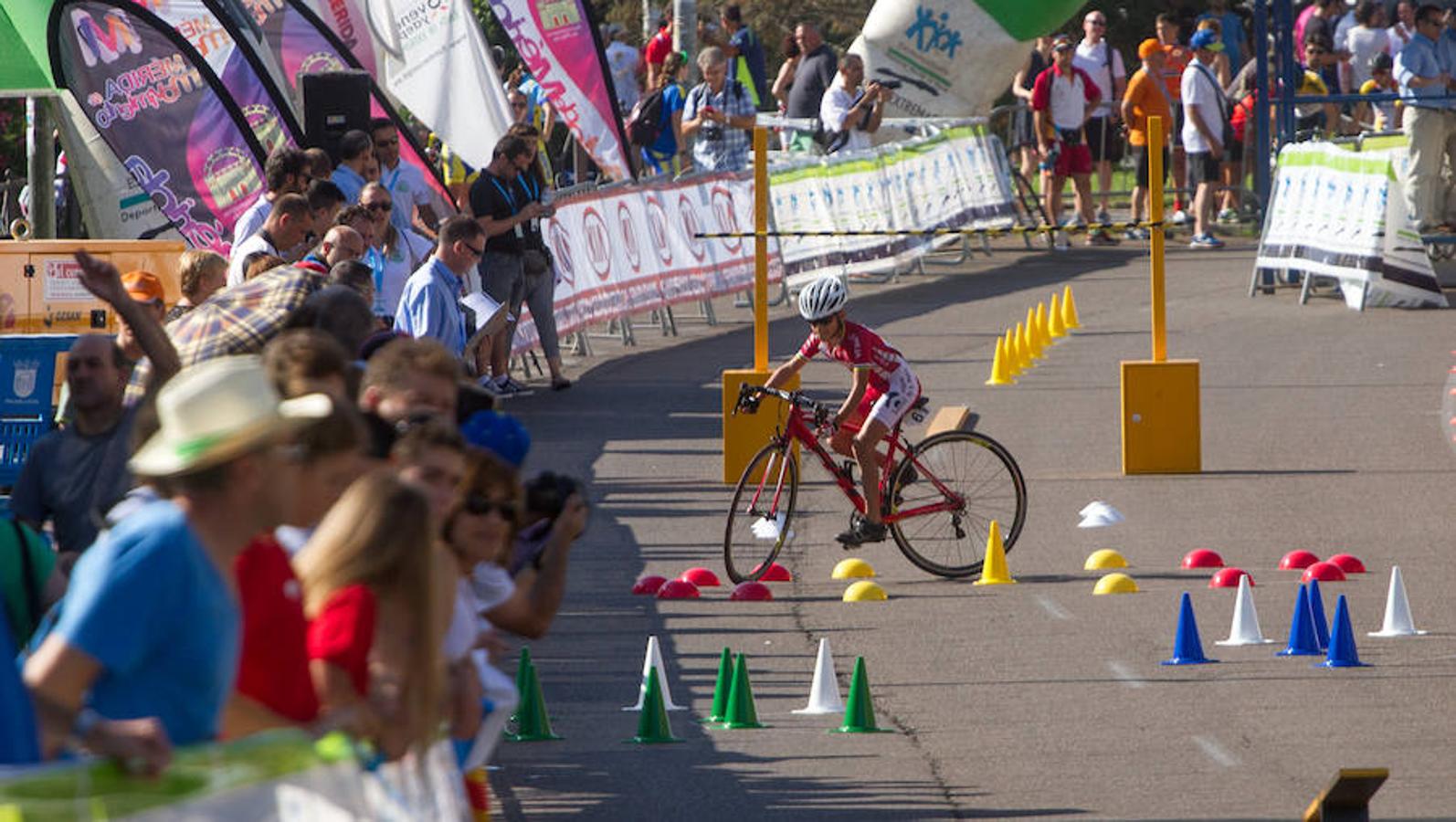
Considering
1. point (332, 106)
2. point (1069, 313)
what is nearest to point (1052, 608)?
point (332, 106)

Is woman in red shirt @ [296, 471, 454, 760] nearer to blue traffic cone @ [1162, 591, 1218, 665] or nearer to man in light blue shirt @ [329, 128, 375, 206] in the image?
blue traffic cone @ [1162, 591, 1218, 665]

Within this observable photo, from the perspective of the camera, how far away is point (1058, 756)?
9156 mm

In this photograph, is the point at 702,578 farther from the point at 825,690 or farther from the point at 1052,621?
the point at 825,690

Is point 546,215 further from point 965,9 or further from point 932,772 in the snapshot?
point 965,9

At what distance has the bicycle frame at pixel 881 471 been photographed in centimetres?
1327

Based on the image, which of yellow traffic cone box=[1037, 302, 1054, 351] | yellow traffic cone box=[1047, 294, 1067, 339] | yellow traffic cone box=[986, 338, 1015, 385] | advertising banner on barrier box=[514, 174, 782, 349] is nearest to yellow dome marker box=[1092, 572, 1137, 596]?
yellow traffic cone box=[986, 338, 1015, 385]

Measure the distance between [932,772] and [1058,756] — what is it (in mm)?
495

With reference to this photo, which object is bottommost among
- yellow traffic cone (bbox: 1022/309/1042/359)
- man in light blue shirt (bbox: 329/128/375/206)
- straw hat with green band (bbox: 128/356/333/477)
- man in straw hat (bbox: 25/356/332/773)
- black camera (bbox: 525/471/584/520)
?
yellow traffic cone (bbox: 1022/309/1042/359)

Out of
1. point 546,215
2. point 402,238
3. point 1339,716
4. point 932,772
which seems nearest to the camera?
point 932,772

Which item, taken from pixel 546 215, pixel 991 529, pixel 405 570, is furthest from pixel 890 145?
pixel 405 570

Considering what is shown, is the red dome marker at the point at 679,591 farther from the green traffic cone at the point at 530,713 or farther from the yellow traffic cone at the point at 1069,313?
the yellow traffic cone at the point at 1069,313

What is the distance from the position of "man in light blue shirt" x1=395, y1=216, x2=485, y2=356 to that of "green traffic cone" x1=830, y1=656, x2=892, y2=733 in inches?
176

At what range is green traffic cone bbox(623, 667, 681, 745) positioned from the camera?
946 centimetres

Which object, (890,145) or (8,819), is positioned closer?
(8,819)
